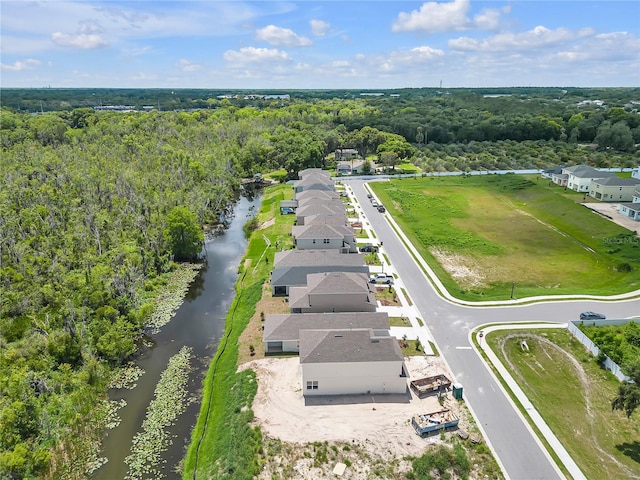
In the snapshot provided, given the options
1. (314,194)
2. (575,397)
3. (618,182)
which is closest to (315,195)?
(314,194)

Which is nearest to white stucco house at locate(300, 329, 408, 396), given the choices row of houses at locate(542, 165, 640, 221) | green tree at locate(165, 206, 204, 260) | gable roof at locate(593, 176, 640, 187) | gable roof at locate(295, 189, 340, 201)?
green tree at locate(165, 206, 204, 260)

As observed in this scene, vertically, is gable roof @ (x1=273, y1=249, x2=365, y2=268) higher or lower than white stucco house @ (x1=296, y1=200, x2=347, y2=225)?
lower

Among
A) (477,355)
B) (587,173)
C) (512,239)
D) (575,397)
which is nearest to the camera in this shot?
(575,397)

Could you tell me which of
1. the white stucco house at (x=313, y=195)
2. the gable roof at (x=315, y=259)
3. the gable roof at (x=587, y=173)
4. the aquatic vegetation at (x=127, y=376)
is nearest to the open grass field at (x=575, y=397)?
the gable roof at (x=315, y=259)

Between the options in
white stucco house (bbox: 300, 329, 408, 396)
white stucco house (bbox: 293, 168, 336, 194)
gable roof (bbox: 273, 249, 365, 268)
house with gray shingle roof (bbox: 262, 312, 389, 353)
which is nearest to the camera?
white stucco house (bbox: 300, 329, 408, 396)

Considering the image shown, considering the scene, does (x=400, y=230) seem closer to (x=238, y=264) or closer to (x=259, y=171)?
(x=238, y=264)

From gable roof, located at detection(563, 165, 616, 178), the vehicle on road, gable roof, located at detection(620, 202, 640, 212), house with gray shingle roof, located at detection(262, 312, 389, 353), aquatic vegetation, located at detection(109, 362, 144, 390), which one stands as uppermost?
gable roof, located at detection(563, 165, 616, 178)

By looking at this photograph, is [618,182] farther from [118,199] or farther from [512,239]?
[118,199]

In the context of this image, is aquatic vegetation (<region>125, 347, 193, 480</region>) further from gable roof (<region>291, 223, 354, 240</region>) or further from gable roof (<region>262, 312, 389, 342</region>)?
gable roof (<region>291, 223, 354, 240</region>)
